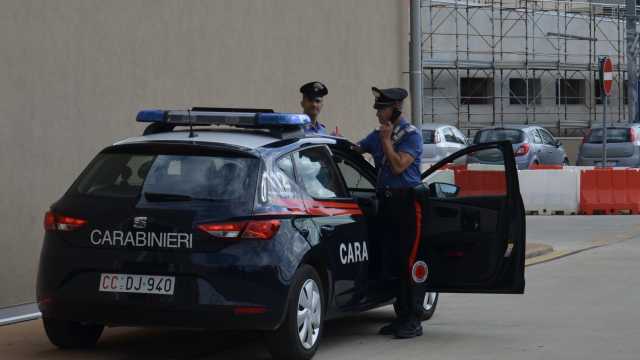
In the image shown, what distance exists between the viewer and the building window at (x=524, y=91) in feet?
185

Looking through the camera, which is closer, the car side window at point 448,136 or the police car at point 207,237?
the police car at point 207,237

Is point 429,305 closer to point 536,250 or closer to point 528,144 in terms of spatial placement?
point 536,250

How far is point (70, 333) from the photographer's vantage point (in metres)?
9.02

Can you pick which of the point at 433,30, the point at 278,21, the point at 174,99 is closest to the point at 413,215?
the point at 174,99

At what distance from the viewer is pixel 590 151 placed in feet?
115

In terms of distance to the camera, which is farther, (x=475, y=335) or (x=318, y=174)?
(x=475, y=335)

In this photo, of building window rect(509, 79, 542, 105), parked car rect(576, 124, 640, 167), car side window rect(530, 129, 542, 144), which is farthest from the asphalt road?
building window rect(509, 79, 542, 105)

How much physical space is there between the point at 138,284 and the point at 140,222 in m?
0.37

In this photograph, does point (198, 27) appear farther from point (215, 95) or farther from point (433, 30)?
point (433, 30)

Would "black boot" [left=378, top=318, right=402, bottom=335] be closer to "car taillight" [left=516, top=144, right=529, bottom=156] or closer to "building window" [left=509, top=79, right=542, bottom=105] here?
"car taillight" [left=516, top=144, right=529, bottom=156]

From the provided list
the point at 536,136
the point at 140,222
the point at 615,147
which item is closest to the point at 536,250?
the point at 140,222

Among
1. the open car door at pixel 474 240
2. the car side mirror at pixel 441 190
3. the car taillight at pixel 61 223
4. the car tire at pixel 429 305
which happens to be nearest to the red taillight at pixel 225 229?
the car taillight at pixel 61 223

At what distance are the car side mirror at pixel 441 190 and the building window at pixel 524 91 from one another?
152ft

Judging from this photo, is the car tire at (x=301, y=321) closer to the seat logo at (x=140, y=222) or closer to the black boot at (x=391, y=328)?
the seat logo at (x=140, y=222)
